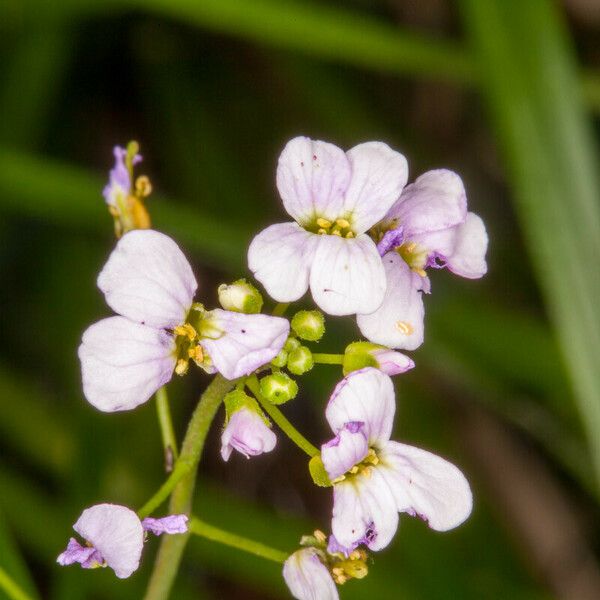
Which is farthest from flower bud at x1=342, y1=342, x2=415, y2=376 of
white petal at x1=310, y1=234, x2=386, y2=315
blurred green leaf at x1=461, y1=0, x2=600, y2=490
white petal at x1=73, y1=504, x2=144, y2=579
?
blurred green leaf at x1=461, y1=0, x2=600, y2=490

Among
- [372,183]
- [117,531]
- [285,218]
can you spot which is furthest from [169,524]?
[285,218]

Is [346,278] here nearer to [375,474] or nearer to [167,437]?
[375,474]

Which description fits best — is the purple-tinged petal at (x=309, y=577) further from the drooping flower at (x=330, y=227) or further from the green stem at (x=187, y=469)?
the drooping flower at (x=330, y=227)

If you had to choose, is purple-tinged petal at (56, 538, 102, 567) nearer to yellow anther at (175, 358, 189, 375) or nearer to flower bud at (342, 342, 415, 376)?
yellow anther at (175, 358, 189, 375)

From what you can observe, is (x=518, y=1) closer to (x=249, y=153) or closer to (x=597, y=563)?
(x=249, y=153)

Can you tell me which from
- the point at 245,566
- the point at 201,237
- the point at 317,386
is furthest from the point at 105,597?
the point at 201,237

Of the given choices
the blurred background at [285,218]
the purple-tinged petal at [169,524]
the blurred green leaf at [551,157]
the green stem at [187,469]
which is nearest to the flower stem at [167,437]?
the green stem at [187,469]
